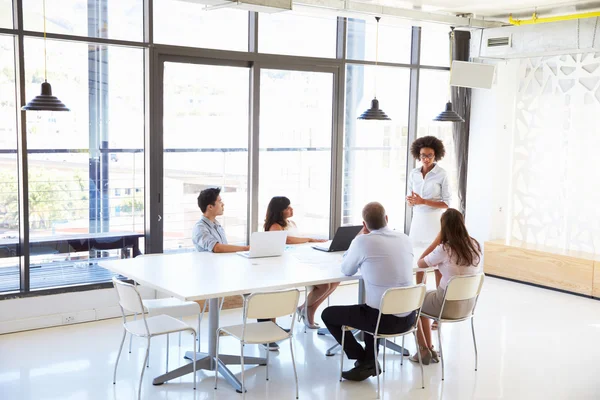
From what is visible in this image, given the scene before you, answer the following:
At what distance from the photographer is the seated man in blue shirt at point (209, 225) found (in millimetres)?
5535

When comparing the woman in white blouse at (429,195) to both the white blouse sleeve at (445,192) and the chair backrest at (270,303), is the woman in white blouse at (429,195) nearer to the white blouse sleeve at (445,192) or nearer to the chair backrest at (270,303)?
the white blouse sleeve at (445,192)

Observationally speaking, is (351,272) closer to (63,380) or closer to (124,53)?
(63,380)

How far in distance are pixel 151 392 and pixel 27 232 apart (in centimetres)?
208

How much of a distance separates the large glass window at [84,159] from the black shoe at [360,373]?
2624 millimetres

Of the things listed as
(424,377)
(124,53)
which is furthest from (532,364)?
(124,53)

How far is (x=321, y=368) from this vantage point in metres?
5.29

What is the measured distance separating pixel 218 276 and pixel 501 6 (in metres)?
→ 4.25

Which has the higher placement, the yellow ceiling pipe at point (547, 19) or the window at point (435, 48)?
the yellow ceiling pipe at point (547, 19)

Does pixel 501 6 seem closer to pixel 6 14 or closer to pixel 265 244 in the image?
pixel 265 244

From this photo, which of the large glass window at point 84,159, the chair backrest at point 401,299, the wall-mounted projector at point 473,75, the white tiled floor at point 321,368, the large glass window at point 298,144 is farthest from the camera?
the wall-mounted projector at point 473,75

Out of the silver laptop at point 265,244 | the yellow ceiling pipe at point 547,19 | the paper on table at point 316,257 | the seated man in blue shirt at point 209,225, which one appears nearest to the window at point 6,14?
the seated man in blue shirt at point 209,225

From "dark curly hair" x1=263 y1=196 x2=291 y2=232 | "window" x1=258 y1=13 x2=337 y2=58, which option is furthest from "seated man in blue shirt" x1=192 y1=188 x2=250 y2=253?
"window" x1=258 y1=13 x2=337 y2=58

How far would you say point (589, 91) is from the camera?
7.79m

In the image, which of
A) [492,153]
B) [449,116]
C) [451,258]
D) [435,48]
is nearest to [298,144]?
[449,116]
